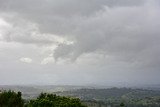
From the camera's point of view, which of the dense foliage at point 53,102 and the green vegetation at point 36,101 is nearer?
the green vegetation at point 36,101

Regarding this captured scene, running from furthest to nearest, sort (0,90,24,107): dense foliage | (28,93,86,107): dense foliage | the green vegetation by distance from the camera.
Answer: (28,93,86,107): dense foliage, the green vegetation, (0,90,24,107): dense foliage

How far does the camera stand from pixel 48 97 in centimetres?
11838

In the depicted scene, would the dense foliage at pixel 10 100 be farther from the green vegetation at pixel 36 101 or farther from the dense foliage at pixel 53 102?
→ the dense foliage at pixel 53 102

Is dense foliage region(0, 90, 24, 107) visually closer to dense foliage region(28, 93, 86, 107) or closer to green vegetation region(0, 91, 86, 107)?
green vegetation region(0, 91, 86, 107)

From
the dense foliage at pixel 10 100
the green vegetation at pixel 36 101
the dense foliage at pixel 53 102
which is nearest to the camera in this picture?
the dense foliage at pixel 10 100

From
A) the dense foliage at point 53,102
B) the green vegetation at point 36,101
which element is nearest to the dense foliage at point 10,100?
the green vegetation at point 36,101

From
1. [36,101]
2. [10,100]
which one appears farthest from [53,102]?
[10,100]

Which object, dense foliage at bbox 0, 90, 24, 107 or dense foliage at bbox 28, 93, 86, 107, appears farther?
dense foliage at bbox 28, 93, 86, 107

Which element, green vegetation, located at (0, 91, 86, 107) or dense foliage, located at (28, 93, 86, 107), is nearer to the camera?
green vegetation, located at (0, 91, 86, 107)

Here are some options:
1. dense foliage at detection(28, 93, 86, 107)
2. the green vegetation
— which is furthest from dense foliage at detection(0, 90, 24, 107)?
dense foliage at detection(28, 93, 86, 107)

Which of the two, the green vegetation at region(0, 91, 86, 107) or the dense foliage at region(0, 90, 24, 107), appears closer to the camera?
the dense foliage at region(0, 90, 24, 107)

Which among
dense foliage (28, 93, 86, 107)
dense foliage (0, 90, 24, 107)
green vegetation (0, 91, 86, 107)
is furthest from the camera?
dense foliage (28, 93, 86, 107)

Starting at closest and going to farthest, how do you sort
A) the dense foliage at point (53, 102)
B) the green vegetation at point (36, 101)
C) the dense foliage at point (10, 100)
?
the dense foliage at point (10, 100)
the green vegetation at point (36, 101)
the dense foliage at point (53, 102)

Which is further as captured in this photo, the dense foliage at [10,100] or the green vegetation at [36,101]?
the green vegetation at [36,101]
